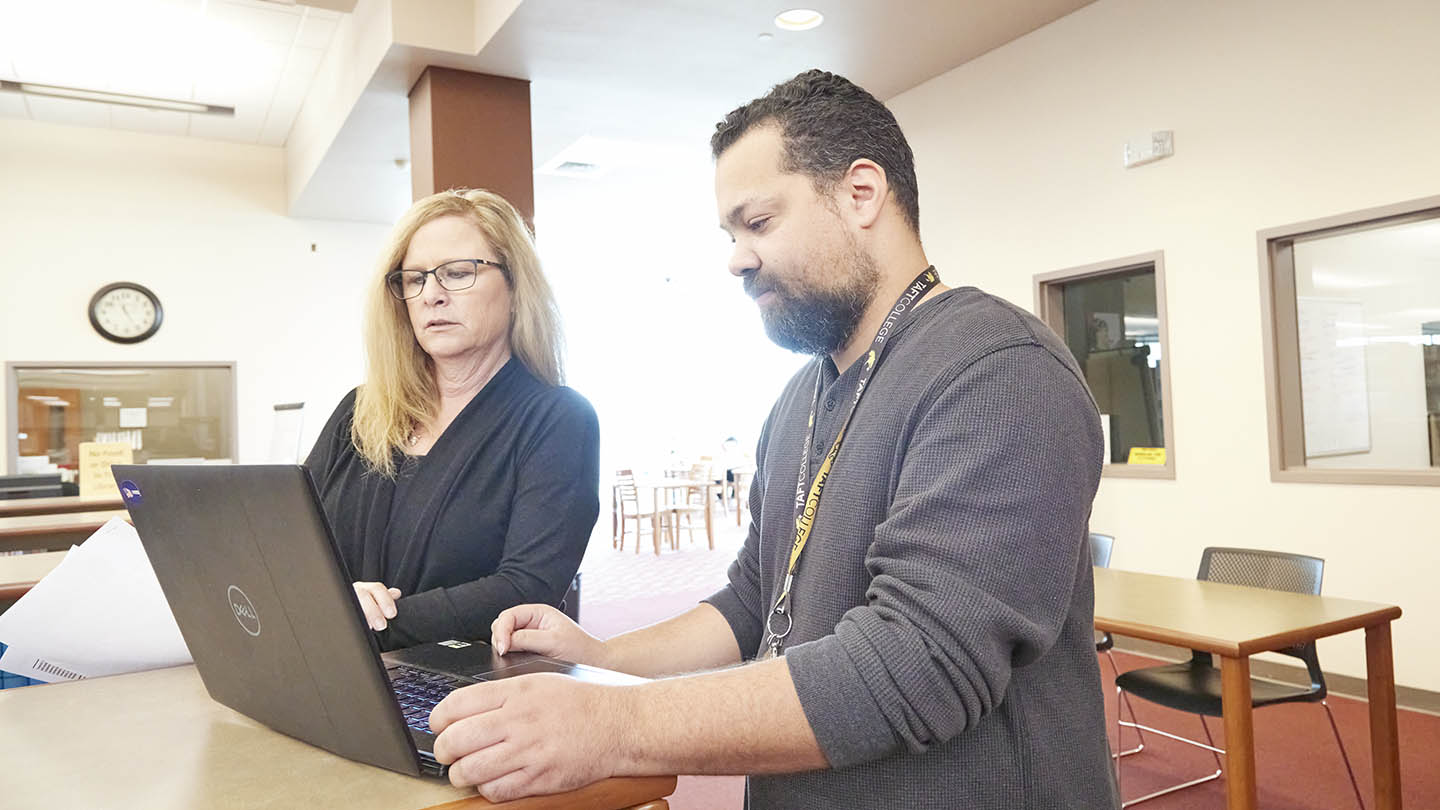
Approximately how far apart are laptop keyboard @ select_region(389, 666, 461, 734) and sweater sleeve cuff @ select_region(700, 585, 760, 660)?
0.46 meters

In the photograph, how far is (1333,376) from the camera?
429cm

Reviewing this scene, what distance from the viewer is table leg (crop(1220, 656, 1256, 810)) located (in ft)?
7.57

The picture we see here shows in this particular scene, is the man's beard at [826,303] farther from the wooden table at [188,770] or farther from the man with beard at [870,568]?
the wooden table at [188,770]

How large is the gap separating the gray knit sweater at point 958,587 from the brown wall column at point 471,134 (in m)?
4.49

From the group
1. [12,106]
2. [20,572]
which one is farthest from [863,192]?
[12,106]

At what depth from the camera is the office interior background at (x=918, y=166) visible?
4.07m

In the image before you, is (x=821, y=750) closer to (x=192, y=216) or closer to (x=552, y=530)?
(x=552, y=530)

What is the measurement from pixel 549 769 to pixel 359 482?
1.06 meters

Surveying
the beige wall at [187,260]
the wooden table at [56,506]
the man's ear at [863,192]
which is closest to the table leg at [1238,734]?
the man's ear at [863,192]

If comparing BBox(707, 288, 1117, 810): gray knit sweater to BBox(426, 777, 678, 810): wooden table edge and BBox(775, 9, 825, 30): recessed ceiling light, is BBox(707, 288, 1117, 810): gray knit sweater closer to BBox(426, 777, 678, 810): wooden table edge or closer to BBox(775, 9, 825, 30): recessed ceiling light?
BBox(426, 777, 678, 810): wooden table edge

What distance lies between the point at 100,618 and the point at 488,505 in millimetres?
564

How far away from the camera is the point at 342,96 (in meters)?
6.40

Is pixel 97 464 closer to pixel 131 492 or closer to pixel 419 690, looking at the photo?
pixel 131 492

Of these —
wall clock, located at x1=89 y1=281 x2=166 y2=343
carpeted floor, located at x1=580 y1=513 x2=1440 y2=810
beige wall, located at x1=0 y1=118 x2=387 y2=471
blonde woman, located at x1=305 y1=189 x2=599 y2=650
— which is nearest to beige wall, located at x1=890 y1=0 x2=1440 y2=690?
carpeted floor, located at x1=580 y1=513 x2=1440 y2=810
